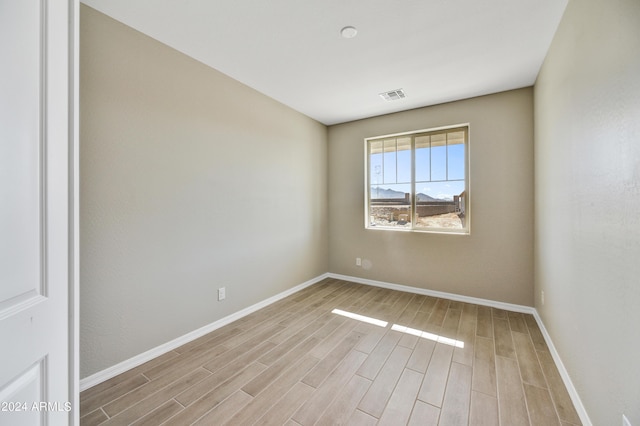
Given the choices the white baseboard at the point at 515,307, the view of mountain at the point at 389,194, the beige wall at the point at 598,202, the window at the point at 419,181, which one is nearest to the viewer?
the beige wall at the point at 598,202

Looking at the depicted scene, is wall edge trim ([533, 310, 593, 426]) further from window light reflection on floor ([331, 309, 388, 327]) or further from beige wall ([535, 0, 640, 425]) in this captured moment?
window light reflection on floor ([331, 309, 388, 327])

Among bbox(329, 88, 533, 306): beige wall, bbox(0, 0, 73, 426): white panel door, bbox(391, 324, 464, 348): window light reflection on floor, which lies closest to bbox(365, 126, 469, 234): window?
bbox(329, 88, 533, 306): beige wall

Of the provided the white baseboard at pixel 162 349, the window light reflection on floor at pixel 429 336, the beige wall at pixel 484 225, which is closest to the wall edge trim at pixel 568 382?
the window light reflection on floor at pixel 429 336

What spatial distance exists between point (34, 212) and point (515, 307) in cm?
411

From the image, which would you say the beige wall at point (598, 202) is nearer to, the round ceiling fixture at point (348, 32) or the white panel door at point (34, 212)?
the round ceiling fixture at point (348, 32)

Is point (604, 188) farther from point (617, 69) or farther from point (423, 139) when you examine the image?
point (423, 139)

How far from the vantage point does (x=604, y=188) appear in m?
1.34

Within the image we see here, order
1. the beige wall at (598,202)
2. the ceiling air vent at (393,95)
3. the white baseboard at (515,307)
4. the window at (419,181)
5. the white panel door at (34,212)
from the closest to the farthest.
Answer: the white panel door at (34,212)
the beige wall at (598,202)
the white baseboard at (515,307)
the ceiling air vent at (393,95)
the window at (419,181)

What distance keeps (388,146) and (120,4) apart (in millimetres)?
3392

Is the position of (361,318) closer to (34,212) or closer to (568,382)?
(568,382)

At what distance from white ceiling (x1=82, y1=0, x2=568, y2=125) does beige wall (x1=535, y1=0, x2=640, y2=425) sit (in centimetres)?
40

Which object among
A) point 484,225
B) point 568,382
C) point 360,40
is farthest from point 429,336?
point 360,40

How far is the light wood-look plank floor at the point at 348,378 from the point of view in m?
1.58

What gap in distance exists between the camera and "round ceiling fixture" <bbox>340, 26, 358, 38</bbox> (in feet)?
6.70
